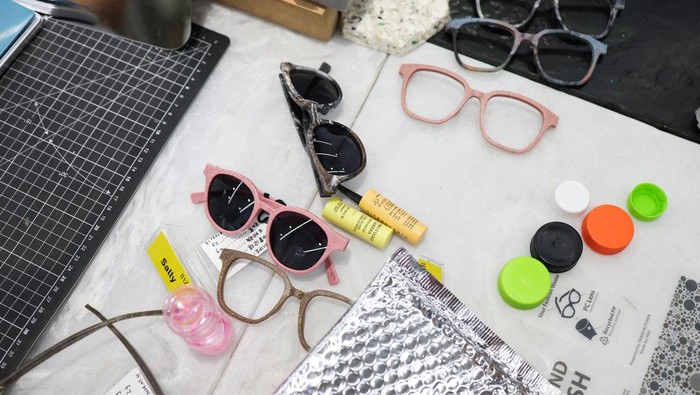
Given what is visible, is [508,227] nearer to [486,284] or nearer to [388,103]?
[486,284]

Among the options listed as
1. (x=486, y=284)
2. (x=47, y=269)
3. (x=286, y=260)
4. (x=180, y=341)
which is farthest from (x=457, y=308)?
(x=47, y=269)

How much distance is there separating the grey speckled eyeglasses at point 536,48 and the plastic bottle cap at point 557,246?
0.18 meters

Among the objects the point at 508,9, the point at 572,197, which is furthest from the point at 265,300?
the point at 508,9

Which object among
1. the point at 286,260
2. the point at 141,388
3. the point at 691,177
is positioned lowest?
the point at 141,388

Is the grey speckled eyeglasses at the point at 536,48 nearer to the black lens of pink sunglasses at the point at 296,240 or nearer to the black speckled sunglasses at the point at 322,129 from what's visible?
the black speckled sunglasses at the point at 322,129

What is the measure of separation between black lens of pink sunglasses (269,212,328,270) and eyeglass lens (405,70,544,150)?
7.5 inches

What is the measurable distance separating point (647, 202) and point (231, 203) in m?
0.46

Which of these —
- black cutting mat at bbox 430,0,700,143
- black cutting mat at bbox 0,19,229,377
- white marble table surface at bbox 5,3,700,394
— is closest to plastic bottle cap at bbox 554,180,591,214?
white marble table surface at bbox 5,3,700,394

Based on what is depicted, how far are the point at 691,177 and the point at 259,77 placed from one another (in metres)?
0.51

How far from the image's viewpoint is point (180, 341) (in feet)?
2.24

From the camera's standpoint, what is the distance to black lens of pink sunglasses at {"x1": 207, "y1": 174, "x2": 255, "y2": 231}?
27.9 inches

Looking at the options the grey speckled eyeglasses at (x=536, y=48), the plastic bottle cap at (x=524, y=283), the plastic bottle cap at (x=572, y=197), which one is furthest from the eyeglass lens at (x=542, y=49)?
the plastic bottle cap at (x=524, y=283)

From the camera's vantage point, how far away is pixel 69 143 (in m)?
0.76

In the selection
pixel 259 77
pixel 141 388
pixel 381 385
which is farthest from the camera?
pixel 259 77
